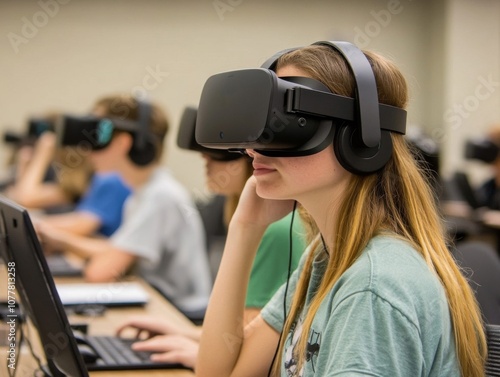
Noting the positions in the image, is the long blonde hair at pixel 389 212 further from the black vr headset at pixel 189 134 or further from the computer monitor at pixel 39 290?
the black vr headset at pixel 189 134

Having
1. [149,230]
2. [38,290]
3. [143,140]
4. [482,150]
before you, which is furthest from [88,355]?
[482,150]

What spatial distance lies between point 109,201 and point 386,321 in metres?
2.71

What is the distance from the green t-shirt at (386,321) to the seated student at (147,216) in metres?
1.53

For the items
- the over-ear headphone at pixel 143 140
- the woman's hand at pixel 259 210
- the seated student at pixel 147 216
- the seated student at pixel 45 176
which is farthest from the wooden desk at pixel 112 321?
the seated student at pixel 45 176

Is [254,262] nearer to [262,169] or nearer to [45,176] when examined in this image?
[262,169]

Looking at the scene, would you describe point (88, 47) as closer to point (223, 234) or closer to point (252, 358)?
point (223, 234)

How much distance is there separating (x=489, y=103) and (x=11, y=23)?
4.10 m

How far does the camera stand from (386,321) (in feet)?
2.77

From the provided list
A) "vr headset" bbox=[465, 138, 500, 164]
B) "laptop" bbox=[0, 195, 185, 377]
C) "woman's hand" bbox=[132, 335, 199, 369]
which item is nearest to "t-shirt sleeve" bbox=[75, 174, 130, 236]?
"woman's hand" bbox=[132, 335, 199, 369]

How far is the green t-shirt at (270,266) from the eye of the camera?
1619mm

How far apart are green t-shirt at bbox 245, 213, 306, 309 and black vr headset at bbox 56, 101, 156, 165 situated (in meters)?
1.00

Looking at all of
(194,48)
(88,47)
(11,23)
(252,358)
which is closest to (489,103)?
(194,48)

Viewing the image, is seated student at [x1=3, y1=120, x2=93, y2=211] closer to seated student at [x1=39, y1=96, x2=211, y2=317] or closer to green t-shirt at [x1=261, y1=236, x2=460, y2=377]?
seated student at [x1=39, y1=96, x2=211, y2=317]

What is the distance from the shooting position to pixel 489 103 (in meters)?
6.27
